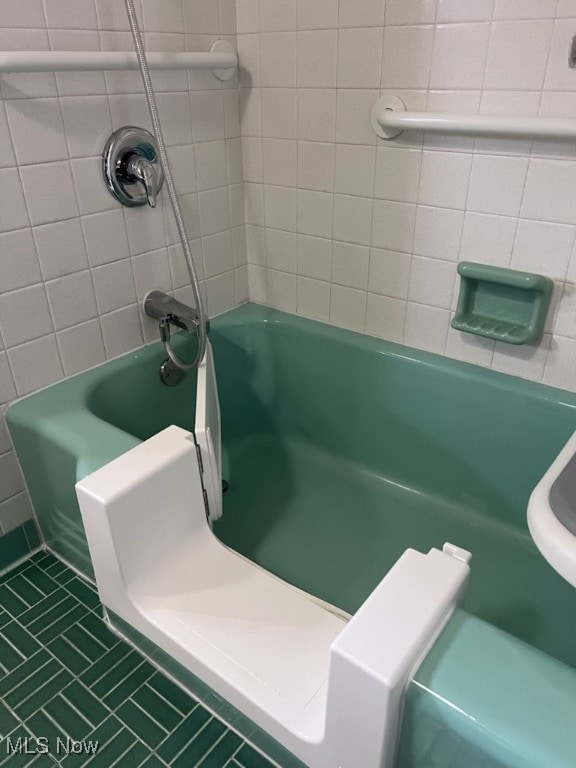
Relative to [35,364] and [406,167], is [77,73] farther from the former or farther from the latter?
[406,167]

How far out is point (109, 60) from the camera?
1.15 meters

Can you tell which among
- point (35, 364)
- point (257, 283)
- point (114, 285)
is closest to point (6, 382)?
point (35, 364)

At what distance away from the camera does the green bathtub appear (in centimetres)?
124

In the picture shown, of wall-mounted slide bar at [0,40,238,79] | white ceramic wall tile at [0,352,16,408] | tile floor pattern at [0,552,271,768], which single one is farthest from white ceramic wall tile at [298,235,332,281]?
tile floor pattern at [0,552,271,768]

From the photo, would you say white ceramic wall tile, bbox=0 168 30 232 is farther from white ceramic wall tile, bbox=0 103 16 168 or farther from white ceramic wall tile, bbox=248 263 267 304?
white ceramic wall tile, bbox=248 263 267 304

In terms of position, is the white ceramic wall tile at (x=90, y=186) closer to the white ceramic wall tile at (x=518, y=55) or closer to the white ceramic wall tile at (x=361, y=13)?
the white ceramic wall tile at (x=361, y=13)

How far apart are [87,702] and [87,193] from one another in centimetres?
104

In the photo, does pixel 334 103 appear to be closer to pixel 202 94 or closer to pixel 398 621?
pixel 202 94

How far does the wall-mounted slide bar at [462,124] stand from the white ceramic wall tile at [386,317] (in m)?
0.39

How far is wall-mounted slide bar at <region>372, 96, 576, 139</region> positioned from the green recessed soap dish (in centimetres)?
28

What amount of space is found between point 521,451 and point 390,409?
13.4 inches

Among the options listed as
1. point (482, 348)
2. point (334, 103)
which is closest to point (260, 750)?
point (482, 348)

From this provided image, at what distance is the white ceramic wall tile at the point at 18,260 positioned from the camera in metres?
1.17

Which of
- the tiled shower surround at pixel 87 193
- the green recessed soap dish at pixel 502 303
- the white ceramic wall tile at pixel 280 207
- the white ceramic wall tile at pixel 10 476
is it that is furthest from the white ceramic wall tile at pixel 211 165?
the white ceramic wall tile at pixel 10 476
